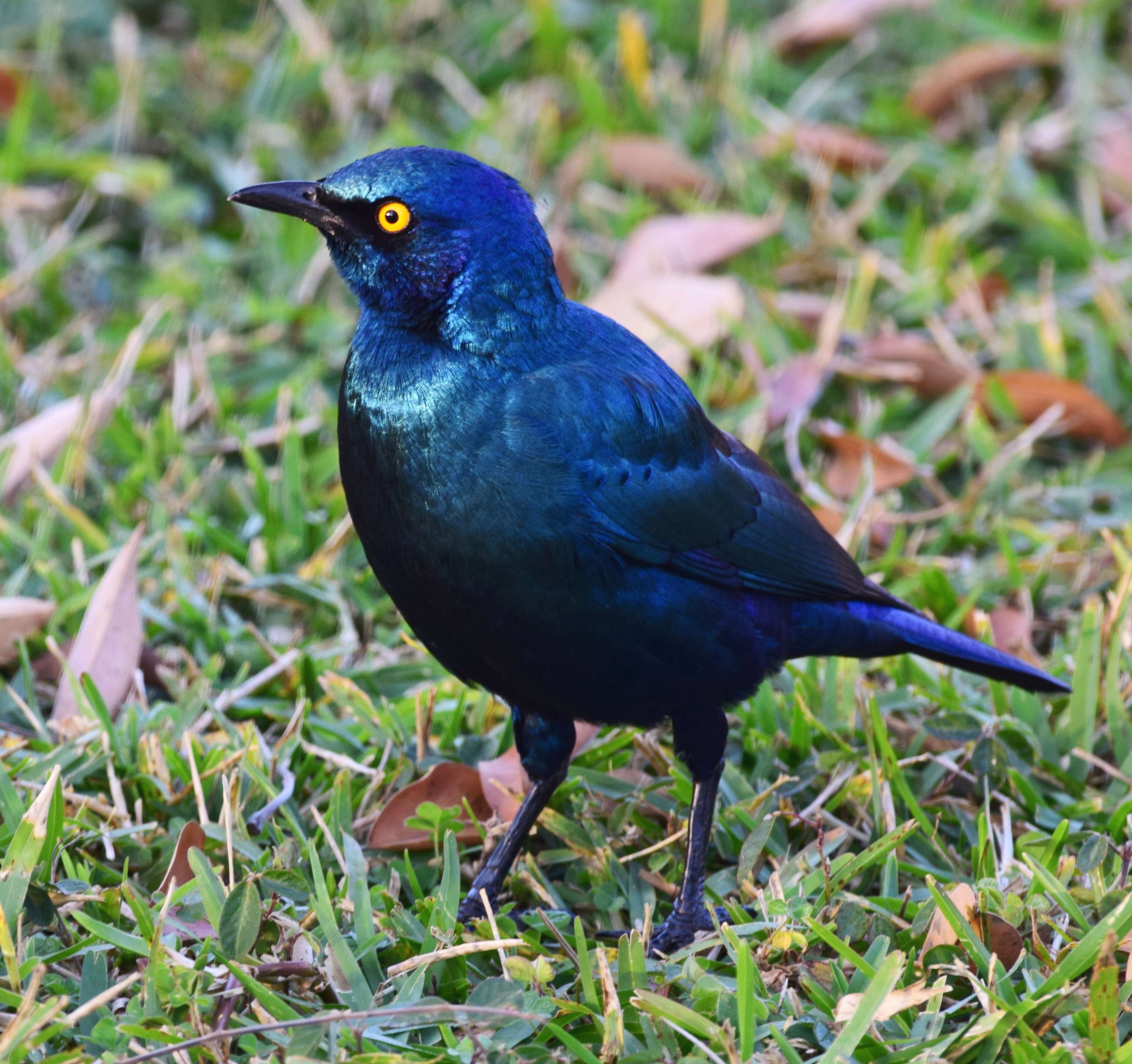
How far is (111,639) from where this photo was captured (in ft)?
12.1

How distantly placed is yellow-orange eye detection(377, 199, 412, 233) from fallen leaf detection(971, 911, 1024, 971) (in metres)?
1.71

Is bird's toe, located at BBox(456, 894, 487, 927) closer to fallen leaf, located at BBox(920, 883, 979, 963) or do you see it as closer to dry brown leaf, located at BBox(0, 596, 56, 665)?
fallen leaf, located at BBox(920, 883, 979, 963)

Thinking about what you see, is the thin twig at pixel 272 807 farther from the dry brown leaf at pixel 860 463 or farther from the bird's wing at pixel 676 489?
the dry brown leaf at pixel 860 463

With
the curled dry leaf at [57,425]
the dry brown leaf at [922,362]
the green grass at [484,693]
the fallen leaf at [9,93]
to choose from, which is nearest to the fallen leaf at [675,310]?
the green grass at [484,693]

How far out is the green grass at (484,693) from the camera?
2773 millimetres

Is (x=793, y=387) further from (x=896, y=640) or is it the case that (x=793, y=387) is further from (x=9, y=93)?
(x=9, y=93)

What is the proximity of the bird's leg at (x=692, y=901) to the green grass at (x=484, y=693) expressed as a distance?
81mm

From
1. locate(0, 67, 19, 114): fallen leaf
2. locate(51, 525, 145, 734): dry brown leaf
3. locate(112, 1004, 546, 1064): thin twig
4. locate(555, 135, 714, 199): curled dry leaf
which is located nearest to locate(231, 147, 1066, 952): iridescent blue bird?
locate(112, 1004, 546, 1064): thin twig

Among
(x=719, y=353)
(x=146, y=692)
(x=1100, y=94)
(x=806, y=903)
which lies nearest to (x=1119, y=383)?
(x=719, y=353)

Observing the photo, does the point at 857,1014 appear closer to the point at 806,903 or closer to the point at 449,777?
the point at 806,903

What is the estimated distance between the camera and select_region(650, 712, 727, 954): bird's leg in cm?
318

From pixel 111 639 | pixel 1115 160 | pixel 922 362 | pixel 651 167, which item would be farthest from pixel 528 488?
pixel 1115 160

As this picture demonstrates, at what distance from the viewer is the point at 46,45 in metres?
6.04

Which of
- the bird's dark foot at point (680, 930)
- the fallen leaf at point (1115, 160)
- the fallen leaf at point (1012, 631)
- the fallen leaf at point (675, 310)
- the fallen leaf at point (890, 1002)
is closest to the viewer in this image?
the fallen leaf at point (890, 1002)
